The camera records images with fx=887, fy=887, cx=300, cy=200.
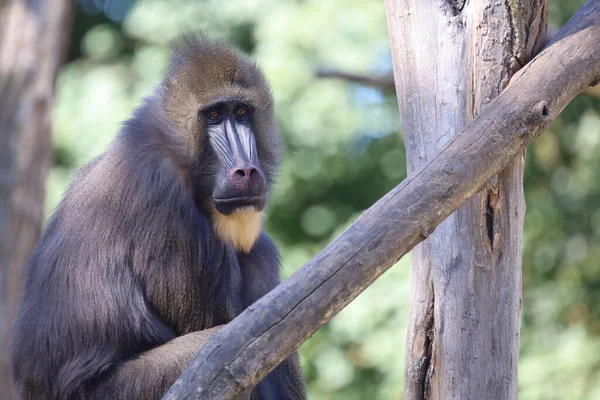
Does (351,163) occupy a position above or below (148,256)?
above

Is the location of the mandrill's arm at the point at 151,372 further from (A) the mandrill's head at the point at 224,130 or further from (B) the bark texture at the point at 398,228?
(B) the bark texture at the point at 398,228

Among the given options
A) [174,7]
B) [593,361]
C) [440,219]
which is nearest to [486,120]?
[440,219]

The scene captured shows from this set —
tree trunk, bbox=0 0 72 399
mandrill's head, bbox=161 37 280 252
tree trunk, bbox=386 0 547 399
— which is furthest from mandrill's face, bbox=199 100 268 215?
tree trunk, bbox=0 0 72 399

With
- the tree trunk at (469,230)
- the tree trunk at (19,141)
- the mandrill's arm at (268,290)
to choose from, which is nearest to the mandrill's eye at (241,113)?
the mandrill's arm at (268,290)

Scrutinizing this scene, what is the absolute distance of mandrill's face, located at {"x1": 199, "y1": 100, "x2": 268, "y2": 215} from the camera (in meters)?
3.93

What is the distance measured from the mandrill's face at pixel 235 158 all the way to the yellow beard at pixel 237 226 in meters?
0.06

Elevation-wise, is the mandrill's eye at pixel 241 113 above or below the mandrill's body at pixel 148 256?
above

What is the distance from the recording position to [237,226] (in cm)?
408

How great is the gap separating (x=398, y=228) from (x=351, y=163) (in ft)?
20.8

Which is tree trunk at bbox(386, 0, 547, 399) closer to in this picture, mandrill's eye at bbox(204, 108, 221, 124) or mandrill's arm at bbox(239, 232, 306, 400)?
mandrill's arm at bbox(239, 232, 306, 400)

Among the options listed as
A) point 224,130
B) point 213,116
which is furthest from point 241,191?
point 213,116

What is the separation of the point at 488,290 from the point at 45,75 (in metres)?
5.39

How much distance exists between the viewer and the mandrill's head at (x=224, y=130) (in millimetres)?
3961

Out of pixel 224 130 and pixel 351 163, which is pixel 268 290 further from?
pixel 351 163
